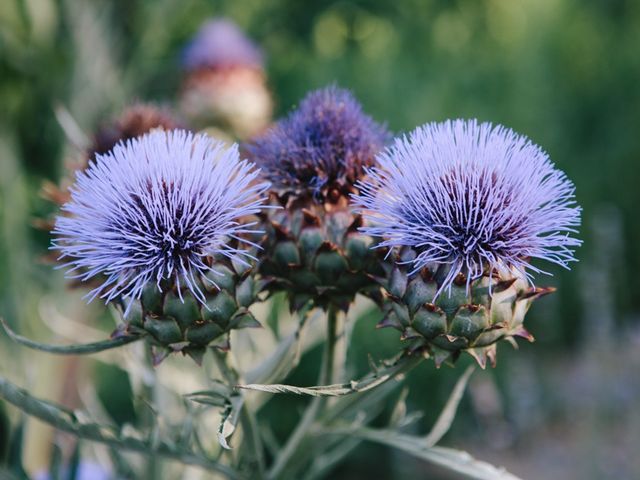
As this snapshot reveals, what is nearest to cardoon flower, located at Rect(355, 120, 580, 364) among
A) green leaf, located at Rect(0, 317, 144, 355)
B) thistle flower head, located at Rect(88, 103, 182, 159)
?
green leaf, located at Rect(0, 317, 144, 355)

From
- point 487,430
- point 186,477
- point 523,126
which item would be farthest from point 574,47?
point 186,477

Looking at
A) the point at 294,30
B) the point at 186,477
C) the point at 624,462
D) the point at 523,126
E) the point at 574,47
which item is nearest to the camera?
the point at 186,477

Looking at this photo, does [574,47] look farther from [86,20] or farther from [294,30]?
[86,20]

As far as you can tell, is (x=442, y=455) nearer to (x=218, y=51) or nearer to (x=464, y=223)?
(x=464, y=223)

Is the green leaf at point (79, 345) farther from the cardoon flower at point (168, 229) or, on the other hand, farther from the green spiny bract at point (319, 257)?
the green spiny bract at point (319, 257)

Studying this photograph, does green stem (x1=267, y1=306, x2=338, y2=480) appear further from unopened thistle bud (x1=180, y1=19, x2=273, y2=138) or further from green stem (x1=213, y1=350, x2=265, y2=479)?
unopened thistle bud (x1=180, y1=19, x2=273, y2=138)

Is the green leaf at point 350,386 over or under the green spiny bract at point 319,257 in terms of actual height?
under

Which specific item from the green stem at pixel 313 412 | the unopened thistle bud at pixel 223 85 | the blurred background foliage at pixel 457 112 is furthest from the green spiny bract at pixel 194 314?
the unopened thistle bud at pixel 223 85

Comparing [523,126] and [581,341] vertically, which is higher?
[523,126]
